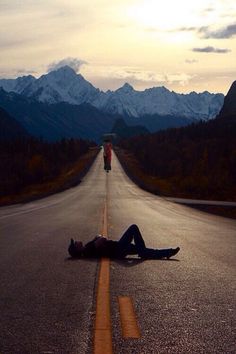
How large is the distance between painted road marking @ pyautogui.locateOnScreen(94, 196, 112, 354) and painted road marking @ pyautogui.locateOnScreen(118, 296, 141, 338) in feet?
0.45

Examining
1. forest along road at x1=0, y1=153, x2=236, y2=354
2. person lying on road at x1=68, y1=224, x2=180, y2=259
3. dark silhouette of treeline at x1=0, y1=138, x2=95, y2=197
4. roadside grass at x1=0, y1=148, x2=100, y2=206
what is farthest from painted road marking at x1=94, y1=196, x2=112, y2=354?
dark silhouette of treeline at x1=0, y1=138, x2=95, y2=197

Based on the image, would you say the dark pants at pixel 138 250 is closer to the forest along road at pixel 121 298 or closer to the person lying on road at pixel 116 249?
the person lying on road at pixel 116 249

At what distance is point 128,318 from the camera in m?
6.51

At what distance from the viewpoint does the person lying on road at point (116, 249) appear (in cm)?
1135

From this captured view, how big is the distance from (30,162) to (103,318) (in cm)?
12478

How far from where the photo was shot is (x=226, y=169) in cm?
9950

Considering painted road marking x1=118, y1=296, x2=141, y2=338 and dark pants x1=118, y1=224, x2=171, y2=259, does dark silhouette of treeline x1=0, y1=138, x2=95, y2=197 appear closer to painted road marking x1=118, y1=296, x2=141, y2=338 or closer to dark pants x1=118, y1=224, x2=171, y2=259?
dark pants x1=118, y1=224, x2=171, y2=259

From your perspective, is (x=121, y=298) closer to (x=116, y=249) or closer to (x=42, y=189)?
(x=116, y=249)

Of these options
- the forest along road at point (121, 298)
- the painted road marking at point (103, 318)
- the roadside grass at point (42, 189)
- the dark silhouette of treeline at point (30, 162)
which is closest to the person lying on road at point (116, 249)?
the forest along road at point (121, 298)

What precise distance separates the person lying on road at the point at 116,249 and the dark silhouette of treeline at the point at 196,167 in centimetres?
3684

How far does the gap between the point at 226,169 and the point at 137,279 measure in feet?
302

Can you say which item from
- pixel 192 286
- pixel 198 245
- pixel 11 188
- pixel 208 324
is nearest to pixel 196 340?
pixel 208 324

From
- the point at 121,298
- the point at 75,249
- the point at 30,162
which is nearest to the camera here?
the point at 121,298

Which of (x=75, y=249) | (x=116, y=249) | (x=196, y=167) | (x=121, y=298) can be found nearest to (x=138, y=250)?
(x=116, y=249)
